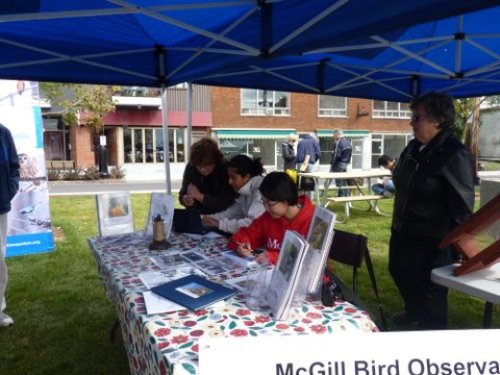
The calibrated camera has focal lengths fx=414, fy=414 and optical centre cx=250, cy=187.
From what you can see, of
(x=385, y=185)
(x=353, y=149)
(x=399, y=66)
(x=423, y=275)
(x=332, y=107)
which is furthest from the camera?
(x=353, y=149)

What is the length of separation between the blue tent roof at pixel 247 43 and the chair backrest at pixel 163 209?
38.5 inches

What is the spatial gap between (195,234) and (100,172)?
14.7 metres

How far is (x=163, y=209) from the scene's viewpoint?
2.56 meters

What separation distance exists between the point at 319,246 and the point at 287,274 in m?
0.20

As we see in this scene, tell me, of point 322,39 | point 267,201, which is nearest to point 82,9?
point 322,39

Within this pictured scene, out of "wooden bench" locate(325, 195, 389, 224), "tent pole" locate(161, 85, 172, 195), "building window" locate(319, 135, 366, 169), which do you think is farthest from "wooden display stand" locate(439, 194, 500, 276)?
"building window" locate(319, 135, 366, 169)

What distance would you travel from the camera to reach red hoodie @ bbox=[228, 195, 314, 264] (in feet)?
6.50

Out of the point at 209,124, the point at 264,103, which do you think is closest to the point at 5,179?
the point at 209,124

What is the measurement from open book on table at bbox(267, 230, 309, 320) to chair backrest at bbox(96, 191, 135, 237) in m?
1.56

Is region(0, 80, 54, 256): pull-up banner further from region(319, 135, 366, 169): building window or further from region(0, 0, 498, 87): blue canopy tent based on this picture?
region(319, 135, 366, 169): building window

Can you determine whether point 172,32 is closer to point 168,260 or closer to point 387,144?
point 168,260

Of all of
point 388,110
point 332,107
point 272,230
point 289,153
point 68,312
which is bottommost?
point 68,312

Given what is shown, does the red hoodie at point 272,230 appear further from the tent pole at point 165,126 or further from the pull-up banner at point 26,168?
the pull-up banner at point 26,168

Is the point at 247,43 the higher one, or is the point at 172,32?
the point at 172,32
